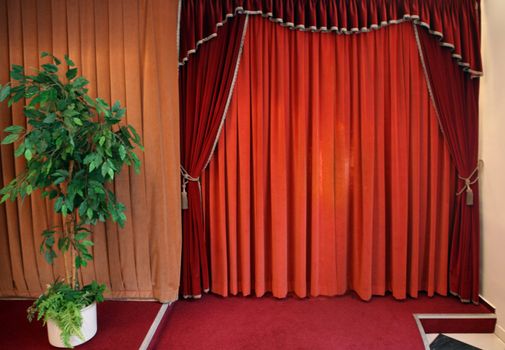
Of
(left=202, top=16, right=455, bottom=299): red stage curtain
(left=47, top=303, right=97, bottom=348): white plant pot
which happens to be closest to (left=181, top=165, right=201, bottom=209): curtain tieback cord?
(left=202, top=16, right=455, bottom=299): red stage curtain

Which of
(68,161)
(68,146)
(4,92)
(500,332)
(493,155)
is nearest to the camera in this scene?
(4,92)

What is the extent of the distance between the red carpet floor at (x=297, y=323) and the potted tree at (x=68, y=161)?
0.57 meters

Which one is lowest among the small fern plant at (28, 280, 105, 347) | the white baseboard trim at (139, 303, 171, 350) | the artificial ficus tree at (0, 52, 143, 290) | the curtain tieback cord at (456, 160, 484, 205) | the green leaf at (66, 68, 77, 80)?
the white baseboard trim at (139, 303, 171, 350)

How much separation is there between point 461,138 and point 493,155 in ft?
0.81

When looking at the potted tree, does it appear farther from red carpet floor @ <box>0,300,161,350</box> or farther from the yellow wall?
the yellow wall

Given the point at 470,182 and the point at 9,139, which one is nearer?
the point at 9,139

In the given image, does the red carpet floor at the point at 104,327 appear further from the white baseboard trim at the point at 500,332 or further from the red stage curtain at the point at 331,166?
the white baseboard trim at the point at 500,332

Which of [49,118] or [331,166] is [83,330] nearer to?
[49,118]

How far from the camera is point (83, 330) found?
1.73 meters

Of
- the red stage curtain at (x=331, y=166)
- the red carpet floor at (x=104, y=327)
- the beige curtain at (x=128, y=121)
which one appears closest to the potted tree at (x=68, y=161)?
the red carpet floor at (x=104, y=327)

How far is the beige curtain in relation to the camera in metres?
2.10

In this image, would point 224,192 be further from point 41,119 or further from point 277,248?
point 41,119

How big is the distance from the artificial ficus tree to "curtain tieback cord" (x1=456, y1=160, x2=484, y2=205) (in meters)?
2.53

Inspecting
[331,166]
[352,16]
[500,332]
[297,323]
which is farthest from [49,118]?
[500,332]
